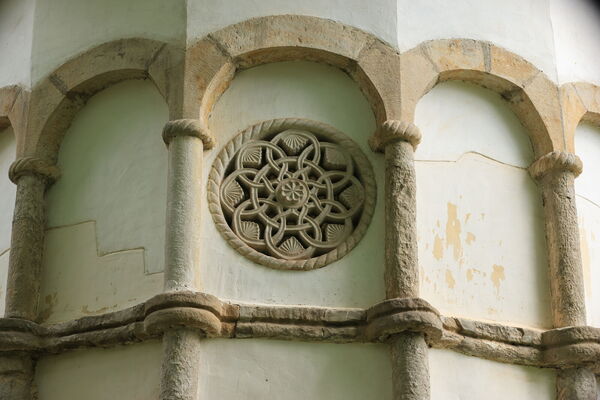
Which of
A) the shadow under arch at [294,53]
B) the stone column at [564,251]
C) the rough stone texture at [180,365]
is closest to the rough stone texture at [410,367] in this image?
the stone column at [564,251]

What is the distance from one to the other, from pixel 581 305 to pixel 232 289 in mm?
2435

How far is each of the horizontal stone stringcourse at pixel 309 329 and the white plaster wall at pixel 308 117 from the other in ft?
0.57

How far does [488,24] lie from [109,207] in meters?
3.09

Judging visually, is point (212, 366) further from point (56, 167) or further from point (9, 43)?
point (9, 43)

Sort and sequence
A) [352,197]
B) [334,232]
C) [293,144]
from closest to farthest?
[334,232] < [352,197] < [293,144]

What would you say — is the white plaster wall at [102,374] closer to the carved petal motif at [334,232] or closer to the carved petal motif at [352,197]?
the carved petal motif at [334,232]

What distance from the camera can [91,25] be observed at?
1089 centimetres

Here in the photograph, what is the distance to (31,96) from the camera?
35.8 ft

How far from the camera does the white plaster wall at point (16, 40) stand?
36.7ft

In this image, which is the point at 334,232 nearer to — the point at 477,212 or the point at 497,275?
the point at 477,212

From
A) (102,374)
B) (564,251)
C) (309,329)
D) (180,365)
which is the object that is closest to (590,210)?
(564,251)

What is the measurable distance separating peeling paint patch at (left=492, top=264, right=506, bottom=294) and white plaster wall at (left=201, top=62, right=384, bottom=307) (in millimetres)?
879

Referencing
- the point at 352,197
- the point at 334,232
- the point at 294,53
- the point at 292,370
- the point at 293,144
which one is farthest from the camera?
the point at 294,53

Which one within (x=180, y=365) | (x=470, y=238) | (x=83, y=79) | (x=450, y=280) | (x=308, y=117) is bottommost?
(x=180, y=365)
